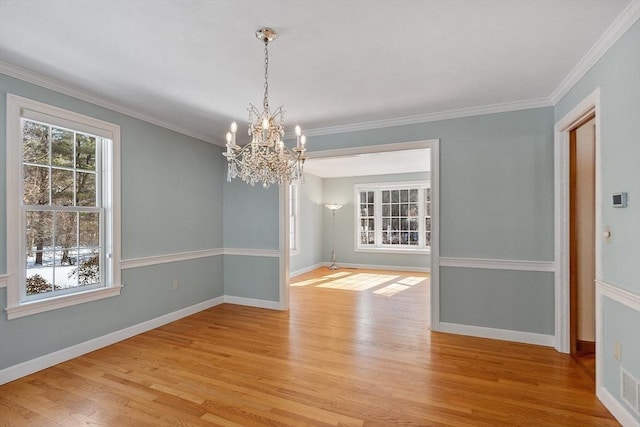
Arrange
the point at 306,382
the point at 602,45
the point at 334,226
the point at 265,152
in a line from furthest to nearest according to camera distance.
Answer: the point at 334,226
the point at 306,382
the point at 265,152
the point at 602,45

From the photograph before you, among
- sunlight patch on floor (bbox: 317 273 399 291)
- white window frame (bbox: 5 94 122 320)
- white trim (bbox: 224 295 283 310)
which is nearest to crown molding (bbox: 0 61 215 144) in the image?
A: white window frame (bbox: 5 94 122 320)

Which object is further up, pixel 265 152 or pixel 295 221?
pixel 265 152

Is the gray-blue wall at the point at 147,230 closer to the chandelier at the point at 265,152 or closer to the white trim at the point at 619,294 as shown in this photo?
the chandelier at the point at 265,152

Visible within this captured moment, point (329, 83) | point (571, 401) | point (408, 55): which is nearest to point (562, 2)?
point (408, 55)

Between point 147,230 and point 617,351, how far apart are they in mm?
4529

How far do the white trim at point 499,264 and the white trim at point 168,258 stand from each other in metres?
3.31

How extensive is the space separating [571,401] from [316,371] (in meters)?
1.93

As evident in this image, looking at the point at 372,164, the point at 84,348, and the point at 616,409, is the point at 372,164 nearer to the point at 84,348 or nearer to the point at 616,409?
the point at 616,409

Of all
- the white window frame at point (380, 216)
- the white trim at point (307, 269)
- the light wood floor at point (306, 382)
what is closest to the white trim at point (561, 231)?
the light wood floor at point (306, 382)

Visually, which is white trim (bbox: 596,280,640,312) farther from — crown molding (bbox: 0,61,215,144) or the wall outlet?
crown molding (bbox: 0,61,215,144)

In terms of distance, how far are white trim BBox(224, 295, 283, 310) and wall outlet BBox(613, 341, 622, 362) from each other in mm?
3631

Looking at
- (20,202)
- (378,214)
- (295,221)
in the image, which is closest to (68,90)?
(20,202)

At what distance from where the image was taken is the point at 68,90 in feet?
9.91

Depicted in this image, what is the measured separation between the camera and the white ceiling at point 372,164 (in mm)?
6137
